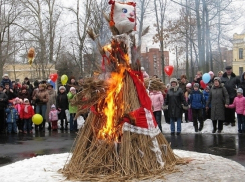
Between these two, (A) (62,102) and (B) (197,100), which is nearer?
(B) (197,100)

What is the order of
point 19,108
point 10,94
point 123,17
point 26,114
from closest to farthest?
point 123,17, point 26,114, point 19,108, point 10,94

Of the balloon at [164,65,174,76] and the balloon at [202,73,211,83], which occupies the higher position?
the balloon at [164,65,174,76]

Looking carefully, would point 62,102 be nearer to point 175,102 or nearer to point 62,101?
point 62,101

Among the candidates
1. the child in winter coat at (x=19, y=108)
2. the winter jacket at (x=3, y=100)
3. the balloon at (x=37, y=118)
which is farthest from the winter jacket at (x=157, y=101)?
the winter jacket at (x=3, y=100)

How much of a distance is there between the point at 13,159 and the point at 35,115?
5883 mm

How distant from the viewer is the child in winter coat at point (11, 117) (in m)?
15.2

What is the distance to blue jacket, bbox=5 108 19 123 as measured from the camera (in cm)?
1521

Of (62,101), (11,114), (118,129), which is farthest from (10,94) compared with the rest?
(118,129)

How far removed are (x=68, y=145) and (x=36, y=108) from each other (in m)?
5.08

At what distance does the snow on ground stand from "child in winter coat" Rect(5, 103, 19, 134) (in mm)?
7511

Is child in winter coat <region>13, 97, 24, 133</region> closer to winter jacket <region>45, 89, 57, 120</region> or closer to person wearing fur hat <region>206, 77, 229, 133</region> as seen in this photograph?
winter jacket <region>45, 89, 57, 120</region>

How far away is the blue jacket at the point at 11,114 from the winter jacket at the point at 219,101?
7628mm

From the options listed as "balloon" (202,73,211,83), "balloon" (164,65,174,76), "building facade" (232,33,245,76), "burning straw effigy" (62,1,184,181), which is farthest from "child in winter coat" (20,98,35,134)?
"building facade" (232,33,245,76)

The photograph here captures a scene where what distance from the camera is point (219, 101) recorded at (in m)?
→ 12.9
